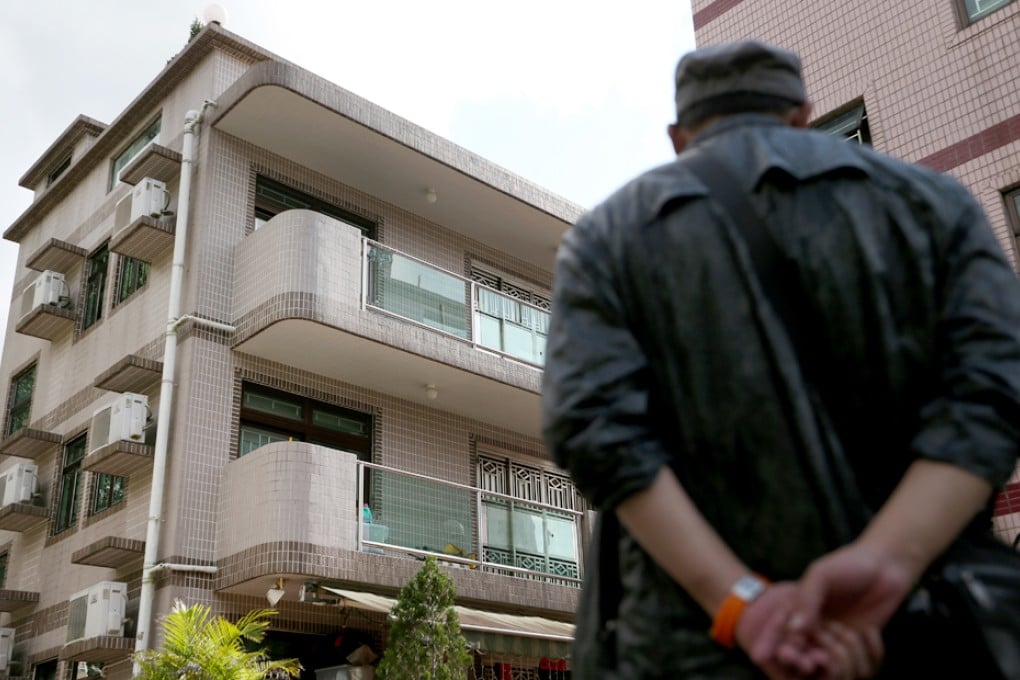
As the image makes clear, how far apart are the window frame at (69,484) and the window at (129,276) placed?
219 cm

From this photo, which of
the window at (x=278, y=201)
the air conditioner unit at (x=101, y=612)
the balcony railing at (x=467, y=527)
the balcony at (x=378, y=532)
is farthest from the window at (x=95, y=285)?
the balcony railing at (x=467, y=527)

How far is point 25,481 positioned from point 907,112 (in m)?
13.6

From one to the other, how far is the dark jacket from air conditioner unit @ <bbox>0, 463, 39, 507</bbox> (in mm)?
16747

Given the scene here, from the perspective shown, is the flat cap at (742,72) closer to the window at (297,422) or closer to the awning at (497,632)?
the awning at (497,632)

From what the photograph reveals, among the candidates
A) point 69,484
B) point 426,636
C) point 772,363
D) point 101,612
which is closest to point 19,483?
point 69,484

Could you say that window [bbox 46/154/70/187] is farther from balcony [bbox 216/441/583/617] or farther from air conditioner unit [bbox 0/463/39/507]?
balcony [bbox 216/441/583/617]

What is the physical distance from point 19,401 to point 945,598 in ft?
65.7

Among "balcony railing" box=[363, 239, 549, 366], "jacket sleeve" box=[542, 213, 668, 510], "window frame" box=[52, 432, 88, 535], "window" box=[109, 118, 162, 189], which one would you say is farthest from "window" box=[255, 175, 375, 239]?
"jacket sleeve" box=[542, 213, 668, 510]

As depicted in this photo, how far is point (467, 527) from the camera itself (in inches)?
587

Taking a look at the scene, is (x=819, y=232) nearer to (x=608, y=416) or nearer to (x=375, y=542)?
(x=608, y=416)

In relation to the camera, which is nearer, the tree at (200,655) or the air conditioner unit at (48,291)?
the tree at (200,655)

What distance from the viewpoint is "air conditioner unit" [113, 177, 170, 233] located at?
50.1ft

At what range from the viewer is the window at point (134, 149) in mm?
17500

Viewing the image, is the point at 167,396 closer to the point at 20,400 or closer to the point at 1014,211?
the point at 20,400
